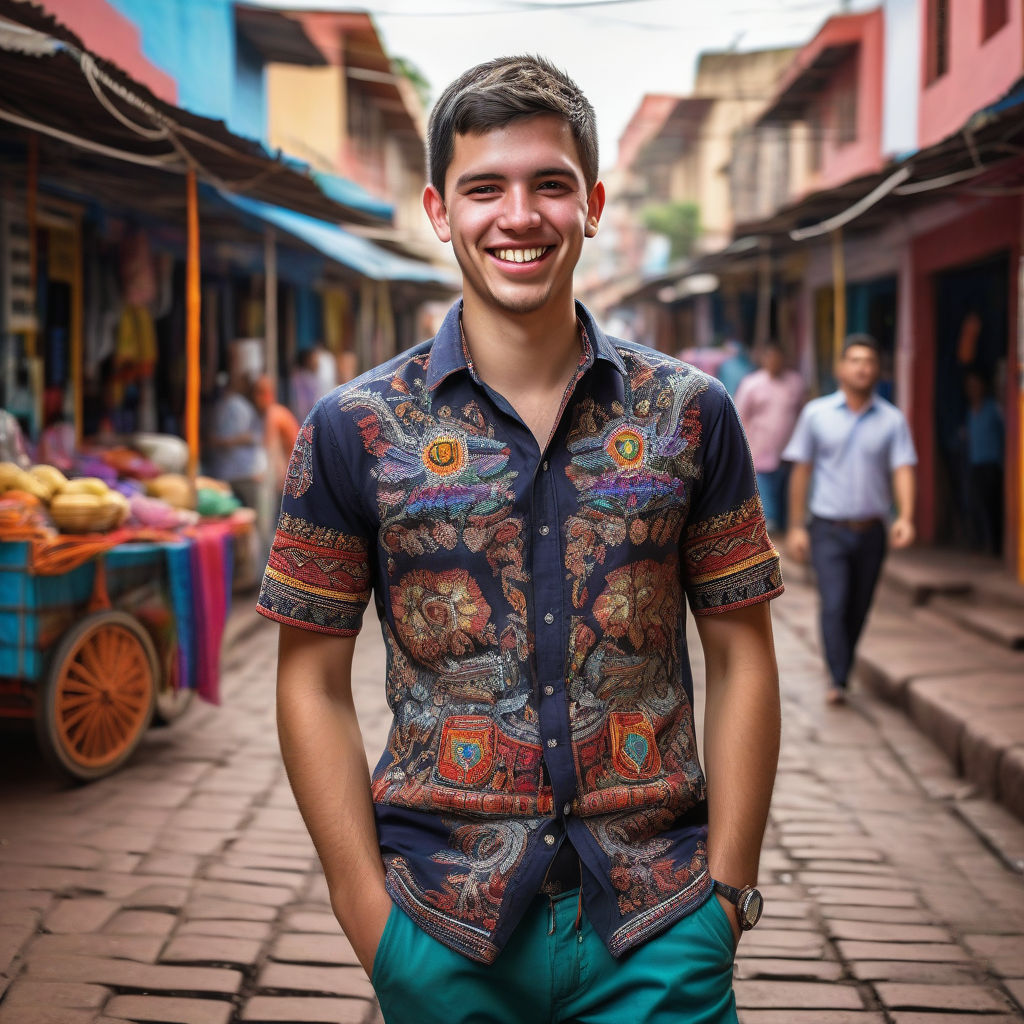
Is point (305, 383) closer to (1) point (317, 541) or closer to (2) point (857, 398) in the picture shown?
(2) point (857, 398)

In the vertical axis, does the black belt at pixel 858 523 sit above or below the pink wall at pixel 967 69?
below

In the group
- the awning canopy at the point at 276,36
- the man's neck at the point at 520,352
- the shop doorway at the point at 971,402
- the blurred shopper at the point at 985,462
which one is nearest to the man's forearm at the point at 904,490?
the blurred shopper at the point at 985,462

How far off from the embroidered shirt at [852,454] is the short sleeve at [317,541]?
582cm

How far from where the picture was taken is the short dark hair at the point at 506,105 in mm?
1908

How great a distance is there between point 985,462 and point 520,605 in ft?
36.2

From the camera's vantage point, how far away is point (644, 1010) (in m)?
1.79

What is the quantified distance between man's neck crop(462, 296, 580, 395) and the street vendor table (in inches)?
146

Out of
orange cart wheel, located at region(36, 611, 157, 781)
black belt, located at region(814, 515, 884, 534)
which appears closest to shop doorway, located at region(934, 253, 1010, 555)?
black belt, located at region(814, 515, 884, 534)

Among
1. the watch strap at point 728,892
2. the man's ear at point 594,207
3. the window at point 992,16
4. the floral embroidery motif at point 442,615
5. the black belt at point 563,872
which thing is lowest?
the watch strap at point 728,892

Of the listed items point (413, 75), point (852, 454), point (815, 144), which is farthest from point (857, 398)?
point (413, 75)

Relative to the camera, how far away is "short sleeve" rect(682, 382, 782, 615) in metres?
1.99

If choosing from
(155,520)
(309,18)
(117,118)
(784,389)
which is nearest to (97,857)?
(155,520)

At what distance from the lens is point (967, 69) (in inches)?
470

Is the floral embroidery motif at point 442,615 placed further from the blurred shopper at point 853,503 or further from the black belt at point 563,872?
the blurred shopper at point 853,503
